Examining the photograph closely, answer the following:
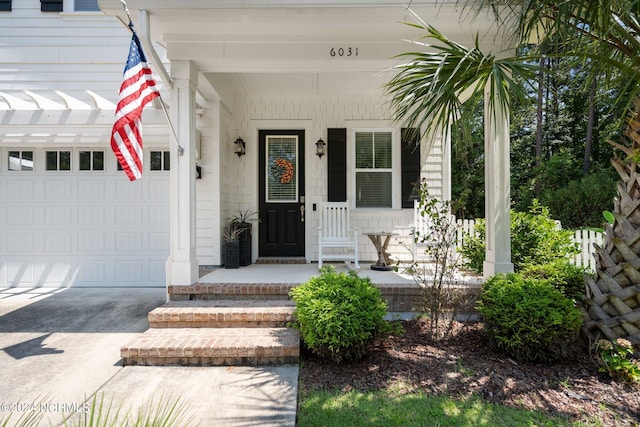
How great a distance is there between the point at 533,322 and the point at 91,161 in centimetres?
611

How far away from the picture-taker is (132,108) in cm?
318

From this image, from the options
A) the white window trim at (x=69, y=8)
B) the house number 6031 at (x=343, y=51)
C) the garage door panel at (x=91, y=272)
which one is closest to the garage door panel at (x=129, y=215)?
the garage door panel at (x=91, y=272)

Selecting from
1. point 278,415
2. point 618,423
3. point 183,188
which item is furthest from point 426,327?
point 183,188

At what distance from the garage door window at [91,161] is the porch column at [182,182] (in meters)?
→ 2.23

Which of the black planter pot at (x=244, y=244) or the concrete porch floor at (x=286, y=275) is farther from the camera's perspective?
the black planter pot at (x=244, y=244)

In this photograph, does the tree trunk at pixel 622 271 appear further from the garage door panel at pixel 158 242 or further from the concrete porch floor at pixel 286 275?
the garage door panel at pixel 158 242

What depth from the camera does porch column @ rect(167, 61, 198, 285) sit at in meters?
3.95

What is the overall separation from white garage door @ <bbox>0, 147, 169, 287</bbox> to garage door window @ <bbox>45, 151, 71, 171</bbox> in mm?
15

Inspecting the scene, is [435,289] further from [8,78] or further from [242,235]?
[8,78]

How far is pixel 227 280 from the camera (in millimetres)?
4227

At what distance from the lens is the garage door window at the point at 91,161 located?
545 cm

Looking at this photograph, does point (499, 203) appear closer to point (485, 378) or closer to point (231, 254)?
point (485, 378)

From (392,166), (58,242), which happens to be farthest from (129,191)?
(392,166)

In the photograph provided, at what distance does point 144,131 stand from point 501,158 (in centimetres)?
483
